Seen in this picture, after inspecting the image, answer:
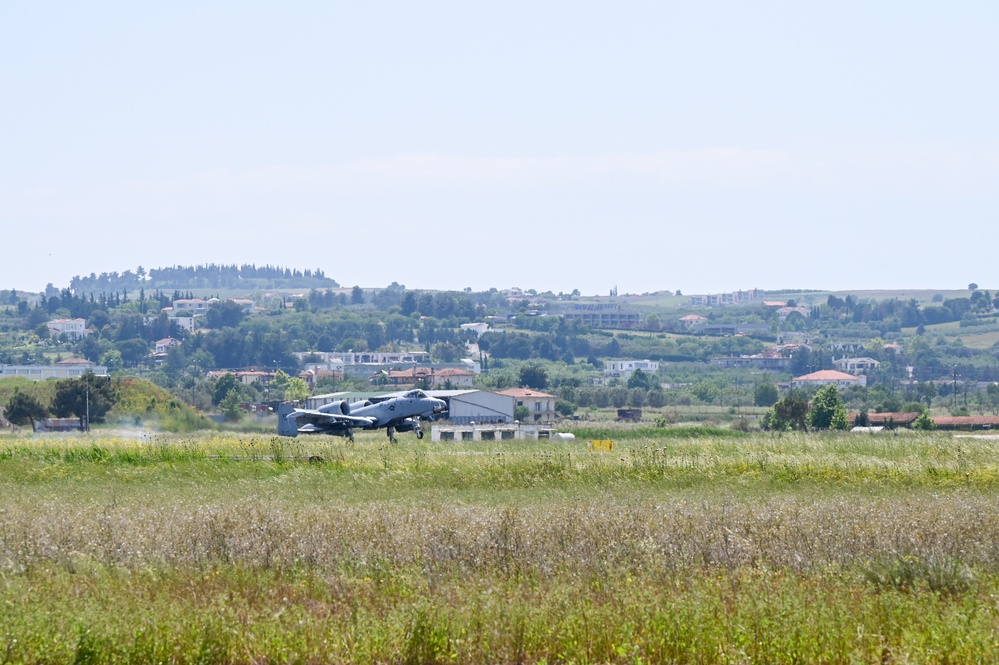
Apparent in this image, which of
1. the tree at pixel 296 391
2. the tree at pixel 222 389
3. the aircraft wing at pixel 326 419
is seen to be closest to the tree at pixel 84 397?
the aircraft wing at pixel 326 419

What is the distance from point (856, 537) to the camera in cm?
1650

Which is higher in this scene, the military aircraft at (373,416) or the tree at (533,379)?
the military aircraft at (373,416)

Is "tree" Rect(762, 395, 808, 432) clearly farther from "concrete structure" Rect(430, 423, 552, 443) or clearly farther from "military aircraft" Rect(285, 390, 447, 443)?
"military aircraft" Rect(285, 390, 447, 443)

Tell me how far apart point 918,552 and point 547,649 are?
19.9 feet

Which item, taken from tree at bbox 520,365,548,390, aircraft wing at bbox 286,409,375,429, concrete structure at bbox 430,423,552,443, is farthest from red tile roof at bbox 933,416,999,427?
tree at bbox 520,365,548,390

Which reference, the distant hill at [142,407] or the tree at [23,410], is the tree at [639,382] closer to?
the distant hill at [142,407]

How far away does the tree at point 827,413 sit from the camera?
7956cm

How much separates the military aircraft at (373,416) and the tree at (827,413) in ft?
114

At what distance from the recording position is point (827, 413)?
8081cm

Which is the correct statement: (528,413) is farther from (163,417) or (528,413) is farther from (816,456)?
(816,456)

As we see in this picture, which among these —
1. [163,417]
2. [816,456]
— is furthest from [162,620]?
[163,417]

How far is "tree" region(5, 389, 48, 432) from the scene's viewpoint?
73000 millimetres

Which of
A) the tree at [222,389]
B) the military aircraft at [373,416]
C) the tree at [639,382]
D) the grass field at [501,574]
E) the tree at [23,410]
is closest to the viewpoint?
the grass field at [501,574]

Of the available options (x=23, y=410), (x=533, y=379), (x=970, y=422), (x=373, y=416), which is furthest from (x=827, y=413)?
(x=533, y=379)
